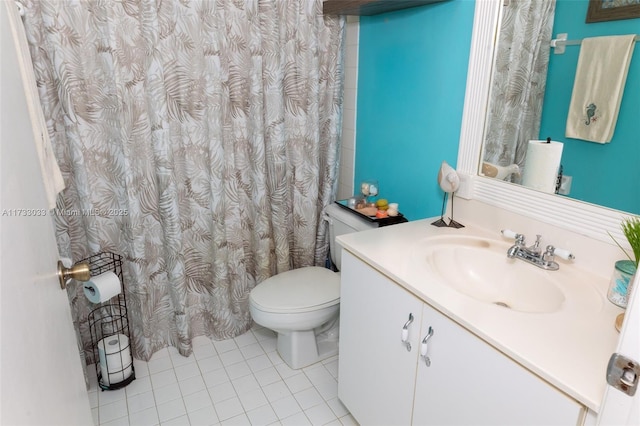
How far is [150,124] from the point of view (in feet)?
5.78

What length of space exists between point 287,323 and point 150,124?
107 centimetres

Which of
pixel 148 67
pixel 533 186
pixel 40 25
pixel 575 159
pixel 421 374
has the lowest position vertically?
pixel 421 374

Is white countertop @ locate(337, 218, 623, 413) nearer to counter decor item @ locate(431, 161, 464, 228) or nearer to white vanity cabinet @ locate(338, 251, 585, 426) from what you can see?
white vanity cabinet @ locate(338, 251, 585, 426)

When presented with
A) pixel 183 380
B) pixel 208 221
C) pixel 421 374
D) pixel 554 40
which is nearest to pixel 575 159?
pixel 554 40

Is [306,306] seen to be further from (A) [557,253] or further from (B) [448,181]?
(A) [557,253]

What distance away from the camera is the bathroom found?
1.54 metres

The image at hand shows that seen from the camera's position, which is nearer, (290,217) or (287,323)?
(287,323)

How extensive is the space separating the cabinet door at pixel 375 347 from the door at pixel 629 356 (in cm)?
56

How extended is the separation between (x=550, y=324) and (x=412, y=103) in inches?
43.9

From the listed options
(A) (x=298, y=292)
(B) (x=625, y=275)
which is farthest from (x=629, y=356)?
(A) (x=298, y=292)

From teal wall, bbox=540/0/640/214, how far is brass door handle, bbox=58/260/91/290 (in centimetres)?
139

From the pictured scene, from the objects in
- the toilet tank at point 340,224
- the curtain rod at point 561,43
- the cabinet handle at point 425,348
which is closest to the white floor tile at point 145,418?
the toilet tank at point 340,224

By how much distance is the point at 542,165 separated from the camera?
1.34m

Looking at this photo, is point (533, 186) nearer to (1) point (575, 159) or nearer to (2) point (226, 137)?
(1) point (575, 159)
